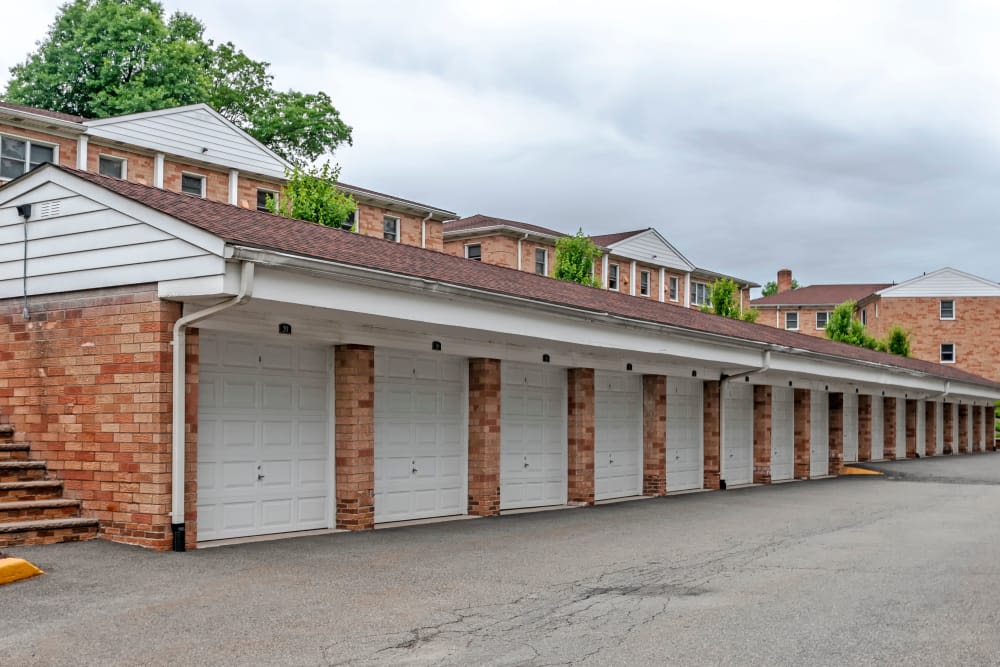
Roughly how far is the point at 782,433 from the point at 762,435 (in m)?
2.03

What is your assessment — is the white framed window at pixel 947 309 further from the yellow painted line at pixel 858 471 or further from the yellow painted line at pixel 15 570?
the yellow painted line at pixel 15 570

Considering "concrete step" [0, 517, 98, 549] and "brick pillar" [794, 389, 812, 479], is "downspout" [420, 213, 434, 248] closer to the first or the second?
"brick pillar" [794, 389, 812, 479]

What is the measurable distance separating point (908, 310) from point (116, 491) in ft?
198

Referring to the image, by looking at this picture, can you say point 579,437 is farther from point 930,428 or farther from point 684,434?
point 930,428

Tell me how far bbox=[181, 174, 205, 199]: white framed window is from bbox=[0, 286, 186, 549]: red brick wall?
743 inches

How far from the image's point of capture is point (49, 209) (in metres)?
11.4

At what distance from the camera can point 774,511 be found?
17.0 metres

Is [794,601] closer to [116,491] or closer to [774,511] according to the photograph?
[116,491]

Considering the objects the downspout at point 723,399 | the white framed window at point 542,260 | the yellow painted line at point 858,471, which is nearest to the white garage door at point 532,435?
the downspout at point 723,399

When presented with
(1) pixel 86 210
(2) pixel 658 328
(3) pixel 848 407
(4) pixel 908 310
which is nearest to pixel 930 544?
(2) pixel 658 328

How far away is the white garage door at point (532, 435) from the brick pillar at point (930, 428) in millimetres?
24859

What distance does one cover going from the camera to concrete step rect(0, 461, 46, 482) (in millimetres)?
10797

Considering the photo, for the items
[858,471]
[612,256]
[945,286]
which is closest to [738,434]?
[858,471]

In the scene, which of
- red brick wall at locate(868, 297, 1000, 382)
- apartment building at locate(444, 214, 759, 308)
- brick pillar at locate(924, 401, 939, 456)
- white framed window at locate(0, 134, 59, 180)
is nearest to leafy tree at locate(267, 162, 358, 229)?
white framed window at locate(0, 134, 59, 180)
